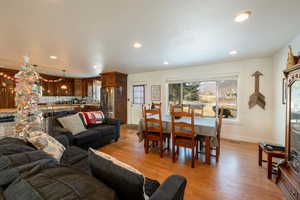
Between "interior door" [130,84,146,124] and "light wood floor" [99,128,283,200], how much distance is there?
2.55 m

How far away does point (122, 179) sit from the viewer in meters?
0.81

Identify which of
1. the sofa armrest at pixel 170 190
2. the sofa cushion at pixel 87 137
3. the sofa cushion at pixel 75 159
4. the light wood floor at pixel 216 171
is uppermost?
the sofa armrest at pixel 170 190

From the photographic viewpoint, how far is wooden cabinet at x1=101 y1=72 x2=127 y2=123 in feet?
18.1

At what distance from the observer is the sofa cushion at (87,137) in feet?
8.81

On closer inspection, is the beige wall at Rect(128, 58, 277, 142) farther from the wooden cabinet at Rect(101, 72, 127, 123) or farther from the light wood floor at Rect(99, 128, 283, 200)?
the wooden cabinet at Rect(101, 72, 127, 123)

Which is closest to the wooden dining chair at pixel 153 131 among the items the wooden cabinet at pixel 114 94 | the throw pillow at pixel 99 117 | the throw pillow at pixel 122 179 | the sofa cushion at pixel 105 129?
the sofa cushion at pixel 105 129

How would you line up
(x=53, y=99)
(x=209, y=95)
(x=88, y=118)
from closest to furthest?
1. (x=88, y=118)
2. (x=209, y=95)
3. (x=53, y=99)

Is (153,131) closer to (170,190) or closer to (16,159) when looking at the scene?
(170,190)

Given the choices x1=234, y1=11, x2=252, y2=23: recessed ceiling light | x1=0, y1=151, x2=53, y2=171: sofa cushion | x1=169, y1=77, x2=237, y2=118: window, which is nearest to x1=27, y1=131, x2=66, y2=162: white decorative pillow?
x1=0, y1=151, x2=53, y2=171: sofa cushion

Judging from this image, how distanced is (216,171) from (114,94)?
4.42 metres

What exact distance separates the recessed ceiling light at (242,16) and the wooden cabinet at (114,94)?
4542 mm

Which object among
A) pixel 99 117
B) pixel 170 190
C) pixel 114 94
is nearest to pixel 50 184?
pixel 170 190

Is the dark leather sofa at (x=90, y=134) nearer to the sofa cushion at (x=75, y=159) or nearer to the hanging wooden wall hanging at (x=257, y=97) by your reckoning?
the sofa cushion at (x=75, y=159)

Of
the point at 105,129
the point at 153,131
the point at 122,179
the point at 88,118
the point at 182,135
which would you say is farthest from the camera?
the point at 88,118
